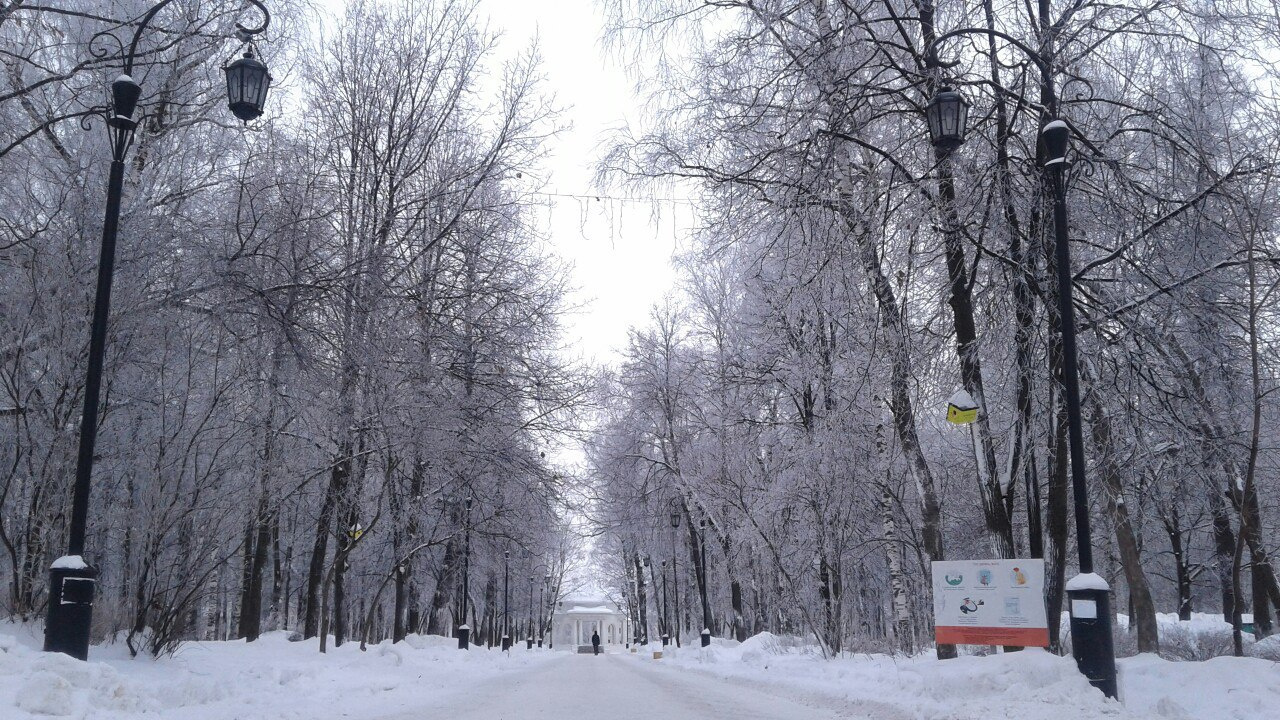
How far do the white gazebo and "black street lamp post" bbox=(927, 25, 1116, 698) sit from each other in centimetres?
10741

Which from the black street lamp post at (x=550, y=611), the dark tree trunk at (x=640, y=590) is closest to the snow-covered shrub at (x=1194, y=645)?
the dark tree trunk at (x=640, y=590)

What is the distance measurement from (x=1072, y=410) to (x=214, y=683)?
915 cm

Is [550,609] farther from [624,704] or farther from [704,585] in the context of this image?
[624,704]

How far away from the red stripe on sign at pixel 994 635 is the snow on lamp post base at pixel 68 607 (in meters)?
8.79

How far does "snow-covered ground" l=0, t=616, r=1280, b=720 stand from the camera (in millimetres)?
7289

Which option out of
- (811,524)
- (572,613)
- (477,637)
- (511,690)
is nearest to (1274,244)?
(811,524)

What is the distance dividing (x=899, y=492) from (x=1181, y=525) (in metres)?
11.6

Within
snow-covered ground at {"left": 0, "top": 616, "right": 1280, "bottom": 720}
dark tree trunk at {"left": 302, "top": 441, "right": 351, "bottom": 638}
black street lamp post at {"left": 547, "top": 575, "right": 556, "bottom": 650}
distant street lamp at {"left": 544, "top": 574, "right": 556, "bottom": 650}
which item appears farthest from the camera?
black street lamp post at {"left": 547, "top": 575, "right": 556, "bottom": 650}

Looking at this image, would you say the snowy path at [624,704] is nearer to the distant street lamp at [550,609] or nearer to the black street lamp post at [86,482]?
the black street lamp post at [86,482]

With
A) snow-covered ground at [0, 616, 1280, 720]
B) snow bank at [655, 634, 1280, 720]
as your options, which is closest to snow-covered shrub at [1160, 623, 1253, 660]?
snow-covered ground at [0, 616, 1280, 720]

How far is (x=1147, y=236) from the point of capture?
33.4 ft

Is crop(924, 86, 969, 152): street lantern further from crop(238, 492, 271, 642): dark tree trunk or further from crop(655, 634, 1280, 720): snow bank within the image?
crop(238, 492, 271, 642): dark tree trunk

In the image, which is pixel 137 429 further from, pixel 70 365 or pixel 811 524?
pixel 811 524

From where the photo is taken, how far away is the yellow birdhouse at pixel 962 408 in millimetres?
10547
